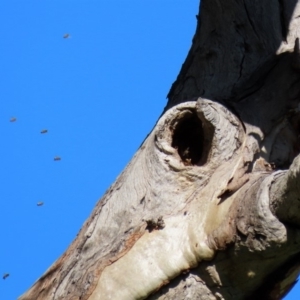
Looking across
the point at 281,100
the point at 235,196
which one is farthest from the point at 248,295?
the point at 281,100

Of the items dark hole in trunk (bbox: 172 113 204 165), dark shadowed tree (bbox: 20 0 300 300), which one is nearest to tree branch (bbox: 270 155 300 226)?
dark shadowed tree (bbox: 20 0 300 300)

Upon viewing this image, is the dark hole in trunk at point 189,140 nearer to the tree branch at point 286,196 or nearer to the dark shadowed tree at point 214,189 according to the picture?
the dark shadowed tree at point 214,189

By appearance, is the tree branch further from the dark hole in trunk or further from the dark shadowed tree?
the dark hole in trunk

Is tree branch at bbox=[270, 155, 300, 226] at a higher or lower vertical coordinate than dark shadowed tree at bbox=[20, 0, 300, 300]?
lower

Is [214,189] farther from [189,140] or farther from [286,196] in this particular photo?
[286,196]

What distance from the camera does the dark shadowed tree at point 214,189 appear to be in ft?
5.24

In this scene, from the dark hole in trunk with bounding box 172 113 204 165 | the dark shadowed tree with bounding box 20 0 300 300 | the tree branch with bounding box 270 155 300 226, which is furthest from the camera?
the dark hole in trunk with bounding box 172 113 204 165

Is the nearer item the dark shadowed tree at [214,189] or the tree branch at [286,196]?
the tree branch at [286,196]

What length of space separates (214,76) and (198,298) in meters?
0.60

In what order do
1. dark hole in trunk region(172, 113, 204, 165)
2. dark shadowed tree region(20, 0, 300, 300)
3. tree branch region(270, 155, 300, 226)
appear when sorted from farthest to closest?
dark hole in trunk region(172, 113, 204, 165) → dark shadowed tree region(20, 0, 300, 300) → tree branch region(270, 155, 300, 226)

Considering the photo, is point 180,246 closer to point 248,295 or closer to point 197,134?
point 248,295

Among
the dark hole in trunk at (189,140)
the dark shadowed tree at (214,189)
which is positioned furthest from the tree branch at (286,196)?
the dark hole in trunk at (189,140)

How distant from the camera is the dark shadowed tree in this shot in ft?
5.24

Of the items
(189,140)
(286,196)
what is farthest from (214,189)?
(286,196)
